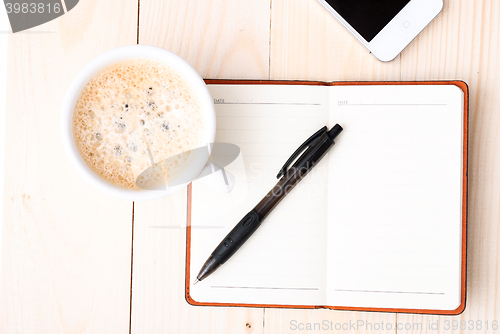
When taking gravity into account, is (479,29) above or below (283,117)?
above

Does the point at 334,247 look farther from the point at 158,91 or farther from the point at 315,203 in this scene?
the point at 158,91

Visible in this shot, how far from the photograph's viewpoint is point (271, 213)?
0.48 meters

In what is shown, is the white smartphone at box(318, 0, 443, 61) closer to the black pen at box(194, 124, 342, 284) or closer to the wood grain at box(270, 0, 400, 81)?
the wood grain at box(270, 0, 400, 81)

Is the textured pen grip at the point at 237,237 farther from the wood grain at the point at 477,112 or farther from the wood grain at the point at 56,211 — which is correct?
the wood grain at the point at 477,112

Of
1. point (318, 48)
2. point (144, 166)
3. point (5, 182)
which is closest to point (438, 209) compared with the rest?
point (318, 48)

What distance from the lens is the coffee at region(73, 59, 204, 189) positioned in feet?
1.34

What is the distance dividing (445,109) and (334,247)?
0.22 meters

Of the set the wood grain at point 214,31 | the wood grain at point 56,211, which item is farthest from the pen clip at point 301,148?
the wood grain at point 56,211

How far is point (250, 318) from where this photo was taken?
50cm

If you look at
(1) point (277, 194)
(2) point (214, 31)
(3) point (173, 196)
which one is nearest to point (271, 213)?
(1) point (277, 194)

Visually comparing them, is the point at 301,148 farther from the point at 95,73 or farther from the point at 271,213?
the point at 95,73

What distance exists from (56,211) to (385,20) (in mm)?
490

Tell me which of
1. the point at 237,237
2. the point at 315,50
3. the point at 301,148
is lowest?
the point at 237,237

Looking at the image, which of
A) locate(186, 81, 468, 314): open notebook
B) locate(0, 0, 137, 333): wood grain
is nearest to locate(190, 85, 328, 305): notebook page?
locate(186, 81, 468, 314): open notebook
